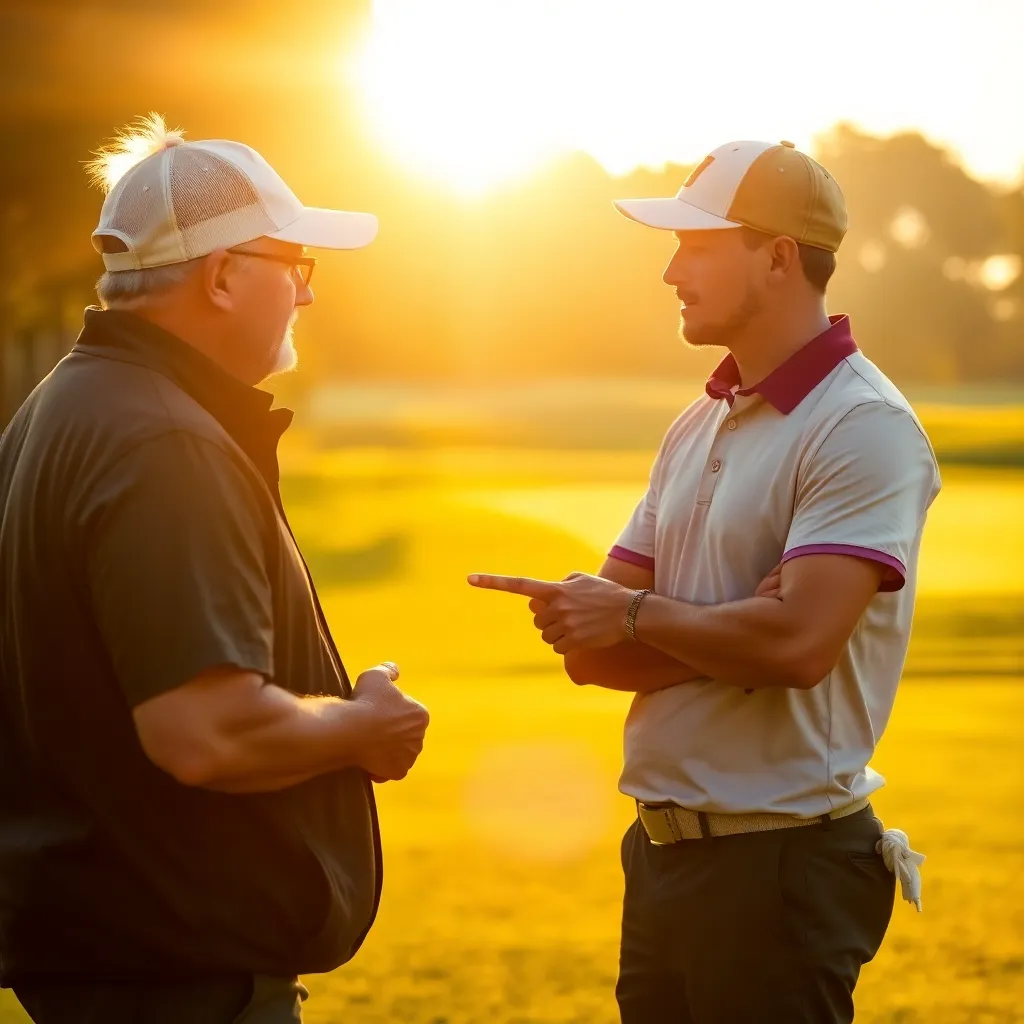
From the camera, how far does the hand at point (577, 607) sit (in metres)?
2.92

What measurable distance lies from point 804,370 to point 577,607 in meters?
0.66

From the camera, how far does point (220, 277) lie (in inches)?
97.8

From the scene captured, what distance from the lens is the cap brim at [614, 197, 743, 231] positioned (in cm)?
305

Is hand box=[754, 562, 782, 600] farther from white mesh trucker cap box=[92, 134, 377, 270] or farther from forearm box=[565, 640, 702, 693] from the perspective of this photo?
white mesh trucker cap box=[92, 134, 377, 270]

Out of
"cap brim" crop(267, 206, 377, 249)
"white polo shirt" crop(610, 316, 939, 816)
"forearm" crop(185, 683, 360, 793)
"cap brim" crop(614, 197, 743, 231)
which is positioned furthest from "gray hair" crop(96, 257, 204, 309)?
"white polo shirt" crop(610, 316, 939, 816)

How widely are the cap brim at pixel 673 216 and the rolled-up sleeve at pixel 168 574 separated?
1280 mm

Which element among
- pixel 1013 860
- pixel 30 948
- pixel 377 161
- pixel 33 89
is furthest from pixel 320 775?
pixel 377 161

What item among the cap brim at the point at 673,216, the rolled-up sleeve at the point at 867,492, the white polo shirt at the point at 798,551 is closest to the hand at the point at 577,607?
the white polo shirt at the point at 798,551

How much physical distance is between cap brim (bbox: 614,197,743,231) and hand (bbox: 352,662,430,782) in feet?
3.77

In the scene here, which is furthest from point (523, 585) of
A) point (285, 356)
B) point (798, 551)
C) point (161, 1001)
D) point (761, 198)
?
point (161, 1001)

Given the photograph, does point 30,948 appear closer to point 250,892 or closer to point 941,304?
point 250,892

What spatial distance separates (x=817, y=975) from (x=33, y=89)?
13294 millimetres

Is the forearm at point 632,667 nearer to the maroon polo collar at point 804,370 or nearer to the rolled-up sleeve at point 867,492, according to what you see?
the rolled-up sleeve at point 867,492

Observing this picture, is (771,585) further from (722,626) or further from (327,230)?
(327,230)
